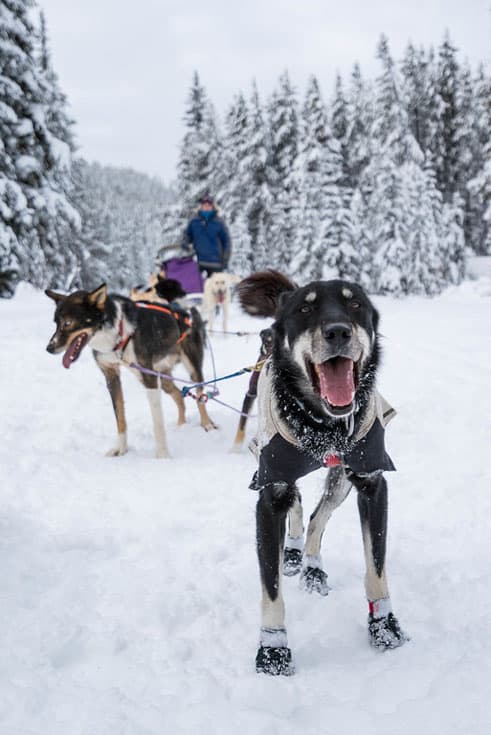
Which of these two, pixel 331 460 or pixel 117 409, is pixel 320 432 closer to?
pixel 331 460

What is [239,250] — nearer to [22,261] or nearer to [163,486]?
[22,261]

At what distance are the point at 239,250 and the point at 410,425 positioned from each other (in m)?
25.4

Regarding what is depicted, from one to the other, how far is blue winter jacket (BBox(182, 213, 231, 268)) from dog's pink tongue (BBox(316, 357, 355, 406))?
1008cm

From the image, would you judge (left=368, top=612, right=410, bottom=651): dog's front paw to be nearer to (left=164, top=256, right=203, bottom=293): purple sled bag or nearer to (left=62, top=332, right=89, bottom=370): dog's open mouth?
(left=62, top=332, right=89, bottom=370): dog's open mouth

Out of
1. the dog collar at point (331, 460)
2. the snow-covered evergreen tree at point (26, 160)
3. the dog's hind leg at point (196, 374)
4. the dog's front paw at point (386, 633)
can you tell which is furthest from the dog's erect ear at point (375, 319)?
the snow-covered evergreen tree at point (26, 160)

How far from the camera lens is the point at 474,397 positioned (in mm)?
5992

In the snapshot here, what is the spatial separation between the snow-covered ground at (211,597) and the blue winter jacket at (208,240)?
731cm

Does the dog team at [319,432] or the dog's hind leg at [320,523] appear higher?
the dog team at [319,432]

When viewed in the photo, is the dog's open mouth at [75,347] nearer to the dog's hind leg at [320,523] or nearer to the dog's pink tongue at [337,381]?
the dog's hind leg at [320,523]

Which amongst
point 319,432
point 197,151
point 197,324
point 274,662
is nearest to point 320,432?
point 319,432

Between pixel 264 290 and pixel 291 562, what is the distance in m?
1.61

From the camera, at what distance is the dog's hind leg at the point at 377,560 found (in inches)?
91.2

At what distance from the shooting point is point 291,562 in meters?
3.10

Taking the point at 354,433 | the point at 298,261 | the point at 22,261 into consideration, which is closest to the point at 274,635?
the point at 354,433
